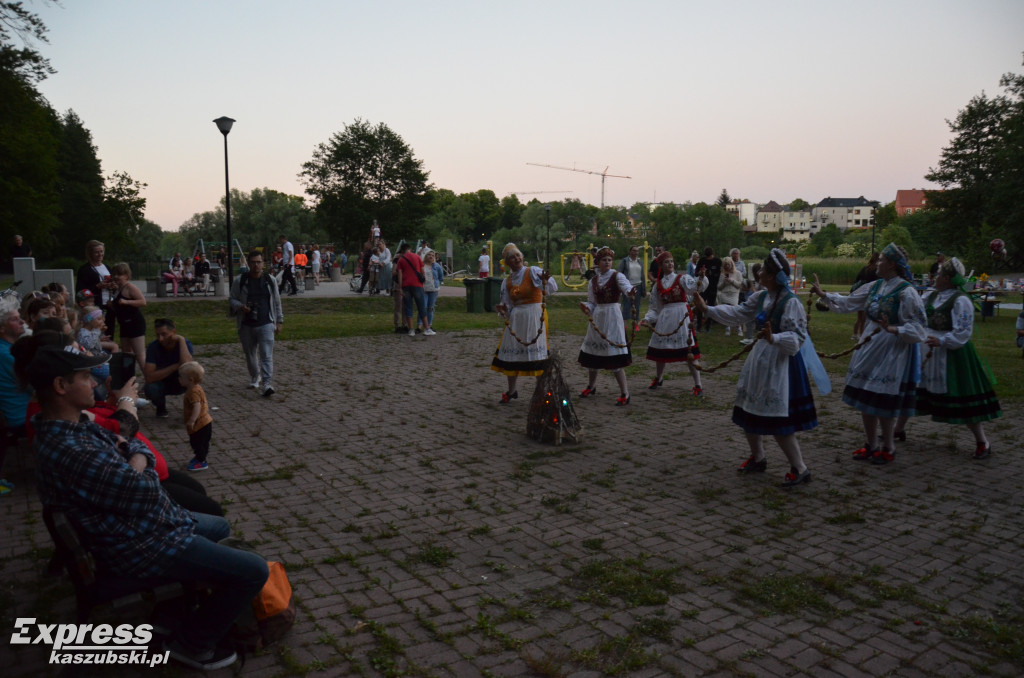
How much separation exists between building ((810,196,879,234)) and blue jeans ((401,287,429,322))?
611 ft

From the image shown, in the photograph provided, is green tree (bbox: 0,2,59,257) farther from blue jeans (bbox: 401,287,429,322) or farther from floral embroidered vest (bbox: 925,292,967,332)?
floral embroidered vest (bbox: 925,292,967,332)

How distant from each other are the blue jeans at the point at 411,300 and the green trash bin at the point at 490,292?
5644 millimetres

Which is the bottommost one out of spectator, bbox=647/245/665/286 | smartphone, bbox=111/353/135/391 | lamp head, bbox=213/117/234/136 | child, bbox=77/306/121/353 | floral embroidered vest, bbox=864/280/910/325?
smartphone, bbox=111/353/135/391

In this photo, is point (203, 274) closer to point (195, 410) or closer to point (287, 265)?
point (287, 265)

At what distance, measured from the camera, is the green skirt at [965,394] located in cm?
762

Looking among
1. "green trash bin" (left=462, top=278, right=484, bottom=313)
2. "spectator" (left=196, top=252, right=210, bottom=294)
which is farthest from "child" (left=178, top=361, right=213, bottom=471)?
"spectator" (left=196, top=252, right=210, bottom=294)

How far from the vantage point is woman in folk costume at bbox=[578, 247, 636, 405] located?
33.1ft

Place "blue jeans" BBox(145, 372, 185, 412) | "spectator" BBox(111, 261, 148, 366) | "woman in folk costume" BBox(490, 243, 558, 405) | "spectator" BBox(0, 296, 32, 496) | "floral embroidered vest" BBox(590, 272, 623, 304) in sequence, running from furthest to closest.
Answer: "floral embroidered vest" BBox(590, 272, 623, 304), "woman in folk costume" BBox(490, 243, 558, 405), "spectator" BBox(111, 261, 148, 366), "blue jeans" BBox(145, 372, 185, 412), "spectator" BBox(0, 296, 32, 496)

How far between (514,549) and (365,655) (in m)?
1.65

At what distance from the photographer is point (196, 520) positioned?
392 centimetres

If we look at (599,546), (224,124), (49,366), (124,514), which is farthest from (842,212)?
(49,366)

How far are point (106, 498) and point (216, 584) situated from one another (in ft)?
2.29

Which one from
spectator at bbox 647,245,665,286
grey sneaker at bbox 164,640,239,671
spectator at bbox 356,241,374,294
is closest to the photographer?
grey sneaker at bbox 164,640,239,671

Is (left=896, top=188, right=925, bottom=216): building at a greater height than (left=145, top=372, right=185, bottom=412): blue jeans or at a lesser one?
greater
